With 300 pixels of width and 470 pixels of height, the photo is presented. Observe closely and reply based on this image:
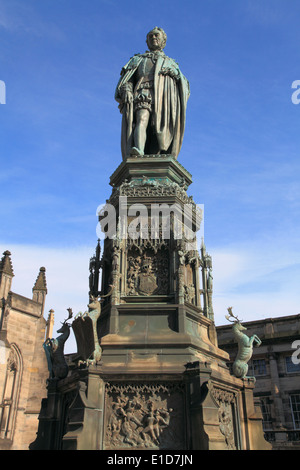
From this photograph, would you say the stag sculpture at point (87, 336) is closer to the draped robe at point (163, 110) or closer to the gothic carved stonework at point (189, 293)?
the gothic carved stonework at point (189, 293)

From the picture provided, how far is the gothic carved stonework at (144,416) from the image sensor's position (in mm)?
8789

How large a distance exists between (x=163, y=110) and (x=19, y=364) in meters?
31.1

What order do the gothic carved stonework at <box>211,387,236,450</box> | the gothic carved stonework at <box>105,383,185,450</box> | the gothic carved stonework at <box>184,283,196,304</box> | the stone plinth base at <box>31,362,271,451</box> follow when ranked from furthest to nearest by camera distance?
the gothic carved stonework at <box>184,283,196,304</box>
the gothic carved stonework at <box>211,387,236,450</box>
the gothic carved stonework at <box>105,383,185,450</box>
the stone plinth base at <box>31,362,271,451</box>

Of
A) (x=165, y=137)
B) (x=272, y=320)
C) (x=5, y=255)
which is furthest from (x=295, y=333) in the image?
(x=165, y=137)

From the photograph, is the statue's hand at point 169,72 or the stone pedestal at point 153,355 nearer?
the stone pedestal at point 153,355

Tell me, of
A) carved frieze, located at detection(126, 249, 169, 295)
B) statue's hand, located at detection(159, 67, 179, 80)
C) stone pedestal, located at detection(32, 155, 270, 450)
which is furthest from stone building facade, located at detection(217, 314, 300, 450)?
statue's hand, located at detection(159, 67, 179, 80)

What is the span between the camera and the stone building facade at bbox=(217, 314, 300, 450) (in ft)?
119

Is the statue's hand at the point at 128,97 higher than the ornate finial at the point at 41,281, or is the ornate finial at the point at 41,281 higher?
the ornate finial at the point at 41,281

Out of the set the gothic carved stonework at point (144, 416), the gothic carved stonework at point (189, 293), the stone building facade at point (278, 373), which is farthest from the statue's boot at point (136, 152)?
the stone building facade at point (278, 373)

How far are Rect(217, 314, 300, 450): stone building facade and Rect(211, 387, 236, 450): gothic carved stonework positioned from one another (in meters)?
27.9

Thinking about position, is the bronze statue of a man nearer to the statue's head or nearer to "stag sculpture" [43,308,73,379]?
the statue's head

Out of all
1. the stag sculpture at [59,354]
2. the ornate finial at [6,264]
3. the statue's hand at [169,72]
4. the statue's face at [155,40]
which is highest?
the ornate finial at [6,264]

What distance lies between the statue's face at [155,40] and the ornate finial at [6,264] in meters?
29.2

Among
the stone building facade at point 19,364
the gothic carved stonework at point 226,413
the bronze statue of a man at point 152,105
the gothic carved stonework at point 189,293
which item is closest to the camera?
the gothic carved stonework at point 226,413
